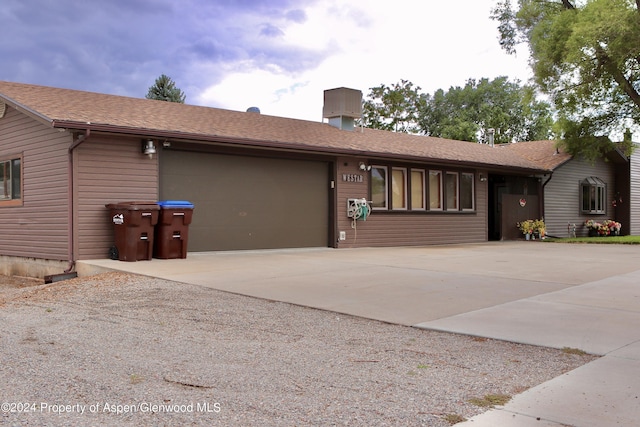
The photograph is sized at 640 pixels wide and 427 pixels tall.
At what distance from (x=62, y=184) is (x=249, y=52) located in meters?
8.56

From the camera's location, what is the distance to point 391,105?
41906 mm

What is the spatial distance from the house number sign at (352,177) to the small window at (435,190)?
3150mm

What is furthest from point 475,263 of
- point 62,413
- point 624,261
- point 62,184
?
point 62,413

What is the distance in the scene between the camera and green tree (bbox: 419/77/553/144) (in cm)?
4353

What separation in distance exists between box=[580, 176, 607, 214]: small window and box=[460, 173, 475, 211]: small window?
24.6 feet

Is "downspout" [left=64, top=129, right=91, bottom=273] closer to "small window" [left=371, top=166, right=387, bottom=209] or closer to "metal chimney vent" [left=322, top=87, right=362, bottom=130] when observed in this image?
"small window" [left=371, top=166, right=387, bottom=209]

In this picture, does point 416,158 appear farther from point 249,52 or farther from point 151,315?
point 151,315

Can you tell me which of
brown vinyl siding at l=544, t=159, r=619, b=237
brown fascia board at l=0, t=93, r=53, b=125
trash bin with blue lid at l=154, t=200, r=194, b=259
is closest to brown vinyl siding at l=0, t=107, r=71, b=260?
brown fascia board at l=0, t=93, r=53, b=125

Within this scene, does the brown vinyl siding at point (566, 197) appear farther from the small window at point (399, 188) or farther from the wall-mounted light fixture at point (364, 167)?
the wall-mounted light fixture at point (364, 167)

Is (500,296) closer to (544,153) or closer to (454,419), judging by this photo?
(454,419)

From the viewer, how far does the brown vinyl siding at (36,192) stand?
11.4m

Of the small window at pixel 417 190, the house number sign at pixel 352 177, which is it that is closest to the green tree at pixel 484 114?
the small window at pixel 417 190

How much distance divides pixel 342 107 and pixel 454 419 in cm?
1661

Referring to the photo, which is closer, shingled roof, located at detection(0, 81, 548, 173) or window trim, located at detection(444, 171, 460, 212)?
shingled roof, located at detection(0, 81, 548, 173)
